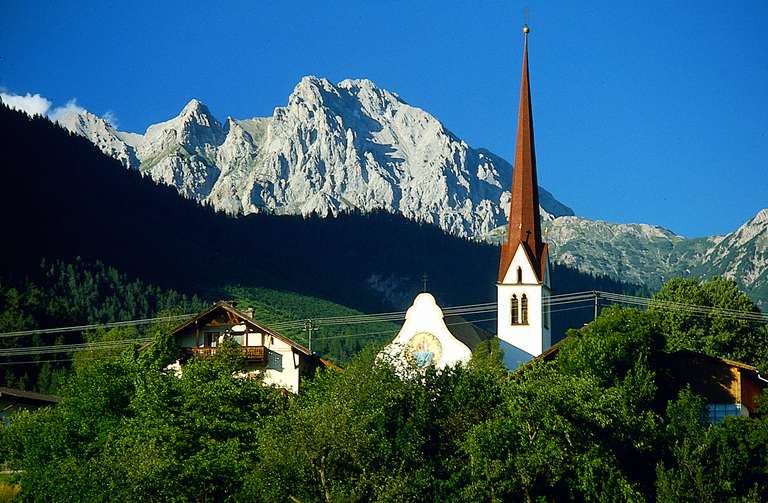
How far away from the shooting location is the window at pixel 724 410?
191 feet

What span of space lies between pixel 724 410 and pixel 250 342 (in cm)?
2583

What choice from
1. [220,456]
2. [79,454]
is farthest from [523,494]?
[79,454]

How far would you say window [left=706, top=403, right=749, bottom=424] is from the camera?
191ft

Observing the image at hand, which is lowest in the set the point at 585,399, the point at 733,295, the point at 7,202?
the point at 585,399

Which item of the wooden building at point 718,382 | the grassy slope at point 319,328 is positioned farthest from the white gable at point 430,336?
the grassy slope at point 319,328

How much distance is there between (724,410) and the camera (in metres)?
58.5

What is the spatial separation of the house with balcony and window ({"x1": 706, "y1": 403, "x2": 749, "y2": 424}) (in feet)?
71.1

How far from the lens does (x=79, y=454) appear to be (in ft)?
164

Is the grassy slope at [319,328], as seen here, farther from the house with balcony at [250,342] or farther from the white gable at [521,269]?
the house with balcony at [250,342]

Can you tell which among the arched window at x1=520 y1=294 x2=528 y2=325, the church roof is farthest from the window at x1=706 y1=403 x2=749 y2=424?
the arched window at x1=520 y1=294 x2=528 y2=325

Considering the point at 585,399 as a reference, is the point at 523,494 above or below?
below

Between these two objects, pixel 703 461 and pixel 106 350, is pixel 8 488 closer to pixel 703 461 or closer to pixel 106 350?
pixel 703 461

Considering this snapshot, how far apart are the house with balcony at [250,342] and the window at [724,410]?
21668 millimetres

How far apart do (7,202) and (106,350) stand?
332 ft
